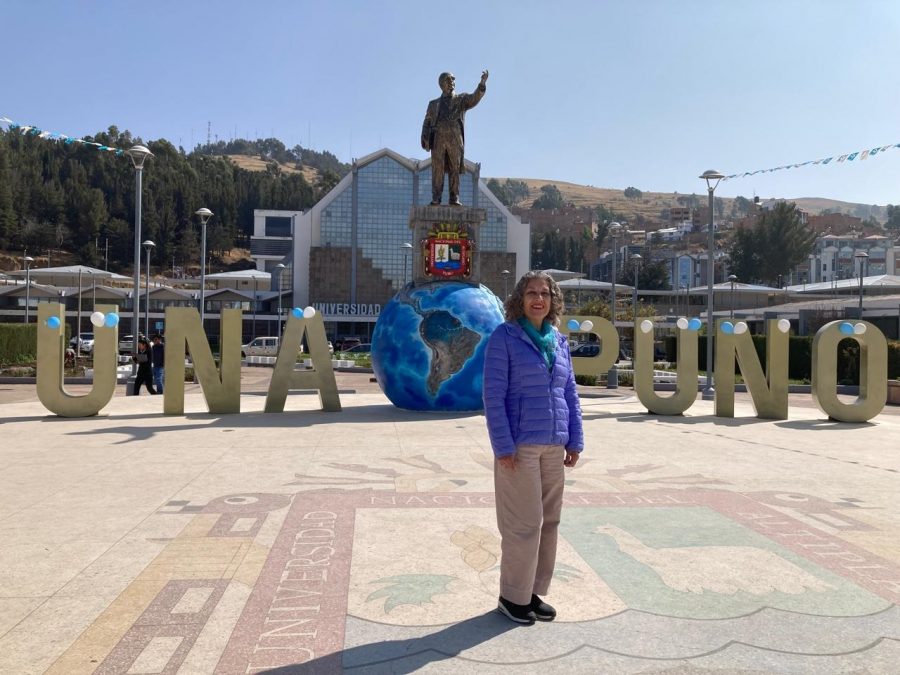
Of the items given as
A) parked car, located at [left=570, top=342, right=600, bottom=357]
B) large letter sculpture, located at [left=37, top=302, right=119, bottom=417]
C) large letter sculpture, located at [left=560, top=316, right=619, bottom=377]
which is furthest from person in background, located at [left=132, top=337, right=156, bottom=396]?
parked car, located at [left=570, top=342, right=600, bottom=357]

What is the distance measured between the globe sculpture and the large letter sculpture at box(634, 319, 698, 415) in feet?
11.3

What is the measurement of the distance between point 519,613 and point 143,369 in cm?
1686

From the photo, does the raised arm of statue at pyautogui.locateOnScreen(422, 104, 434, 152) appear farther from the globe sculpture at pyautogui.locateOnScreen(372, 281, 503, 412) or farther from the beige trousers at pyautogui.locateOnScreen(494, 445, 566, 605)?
the beige trousers at pyautogui.locateOnScreen(494, 445, 566, 605)

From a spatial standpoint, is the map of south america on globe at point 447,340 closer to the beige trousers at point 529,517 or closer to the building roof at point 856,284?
the beige trousers at point 529,517

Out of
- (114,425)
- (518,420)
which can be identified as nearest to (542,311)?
(518,420)

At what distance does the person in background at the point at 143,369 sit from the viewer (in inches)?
735

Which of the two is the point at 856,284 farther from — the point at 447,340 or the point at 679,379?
the point at 447,340

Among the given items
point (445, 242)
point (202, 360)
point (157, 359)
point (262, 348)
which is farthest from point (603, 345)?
point (262, 348)

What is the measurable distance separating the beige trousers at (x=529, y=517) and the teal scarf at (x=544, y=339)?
1.75 feet

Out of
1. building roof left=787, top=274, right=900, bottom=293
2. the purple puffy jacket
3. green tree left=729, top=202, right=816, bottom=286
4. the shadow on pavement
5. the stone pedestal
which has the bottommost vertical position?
the shadow on pavement

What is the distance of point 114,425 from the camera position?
500 inches

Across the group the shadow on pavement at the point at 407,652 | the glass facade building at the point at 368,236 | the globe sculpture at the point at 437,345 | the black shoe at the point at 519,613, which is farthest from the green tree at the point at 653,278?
the shadow on pavement at the point at 407,652

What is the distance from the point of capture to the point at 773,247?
9362 cm

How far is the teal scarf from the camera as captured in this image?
4.58m
